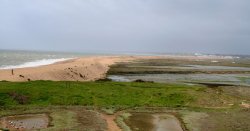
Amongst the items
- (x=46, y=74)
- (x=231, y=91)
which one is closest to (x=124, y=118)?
(x=231, y=91)

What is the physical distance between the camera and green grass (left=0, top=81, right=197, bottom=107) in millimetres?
30156

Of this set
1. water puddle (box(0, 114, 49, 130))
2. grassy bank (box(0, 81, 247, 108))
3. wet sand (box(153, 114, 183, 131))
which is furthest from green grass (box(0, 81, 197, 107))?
wet sand (box(153, 114, 183, 131))

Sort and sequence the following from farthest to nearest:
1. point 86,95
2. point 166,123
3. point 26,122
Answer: point 86,95, point 166,123, point 26,122

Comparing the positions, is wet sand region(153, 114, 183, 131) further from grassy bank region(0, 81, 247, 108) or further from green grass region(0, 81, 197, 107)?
green grass region(0, 81, 197, 107)

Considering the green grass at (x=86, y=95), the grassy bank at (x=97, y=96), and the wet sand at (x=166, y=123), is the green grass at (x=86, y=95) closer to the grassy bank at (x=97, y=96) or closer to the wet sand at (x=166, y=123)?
the grassy bank at (x=97, y=96)

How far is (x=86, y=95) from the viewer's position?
32562 millimetres

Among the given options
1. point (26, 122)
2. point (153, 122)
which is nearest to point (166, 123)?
point (153, 122)

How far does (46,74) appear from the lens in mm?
50438

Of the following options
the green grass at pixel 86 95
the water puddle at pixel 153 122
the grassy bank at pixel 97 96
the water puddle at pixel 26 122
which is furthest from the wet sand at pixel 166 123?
the water puddle at pixel 26 122

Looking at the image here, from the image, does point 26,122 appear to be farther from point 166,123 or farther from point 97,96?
point 97,96

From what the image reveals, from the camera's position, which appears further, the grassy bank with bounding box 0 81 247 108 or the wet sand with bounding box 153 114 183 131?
the grassy bank with bounding box 0 81 247 108

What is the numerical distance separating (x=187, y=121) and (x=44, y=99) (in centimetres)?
1254

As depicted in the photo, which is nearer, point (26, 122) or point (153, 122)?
point (26, 122)

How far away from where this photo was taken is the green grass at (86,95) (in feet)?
98.9
